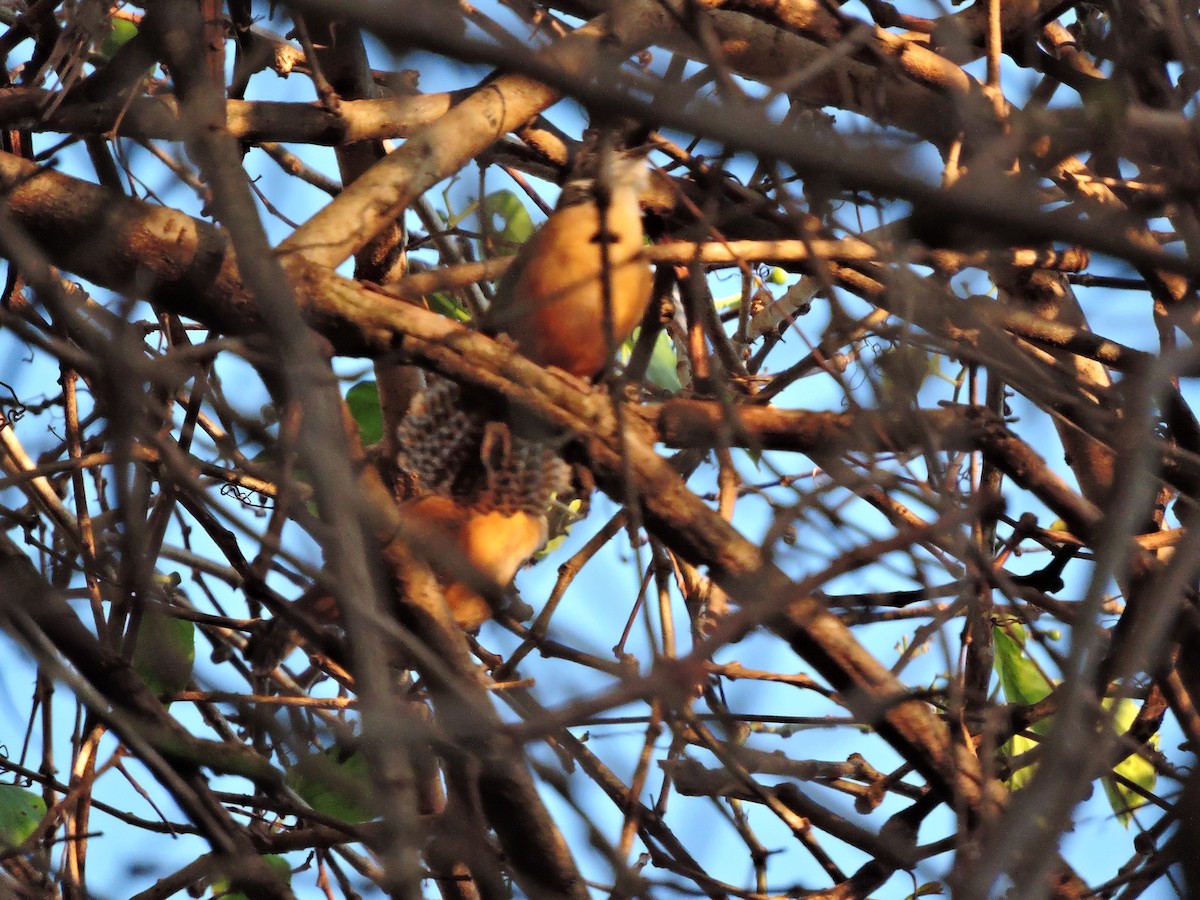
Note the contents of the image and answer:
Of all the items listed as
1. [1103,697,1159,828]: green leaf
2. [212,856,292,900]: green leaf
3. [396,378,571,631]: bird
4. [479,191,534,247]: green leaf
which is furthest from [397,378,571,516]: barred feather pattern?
[1103,697,1159,828]: green leaf

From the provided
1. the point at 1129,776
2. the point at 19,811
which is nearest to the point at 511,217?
the point at 19,811

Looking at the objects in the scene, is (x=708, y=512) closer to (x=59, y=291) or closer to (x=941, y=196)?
(x=59, y=291)

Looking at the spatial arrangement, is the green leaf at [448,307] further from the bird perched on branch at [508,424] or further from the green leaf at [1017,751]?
the green leaf at [1017,751]

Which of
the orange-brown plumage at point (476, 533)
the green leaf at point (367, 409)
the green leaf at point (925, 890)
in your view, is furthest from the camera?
the green leaf at point (367, 409)

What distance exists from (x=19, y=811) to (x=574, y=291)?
153 cm

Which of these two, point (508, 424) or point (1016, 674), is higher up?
point (508, 424)

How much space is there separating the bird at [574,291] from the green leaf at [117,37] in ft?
3.48

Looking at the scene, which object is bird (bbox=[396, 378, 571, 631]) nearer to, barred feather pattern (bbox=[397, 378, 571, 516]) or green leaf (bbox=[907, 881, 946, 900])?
barred feather pattern (bbox=[397, 378, 571, 516])

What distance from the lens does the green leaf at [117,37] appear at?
103 inches

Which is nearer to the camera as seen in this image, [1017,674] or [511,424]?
[511,424]

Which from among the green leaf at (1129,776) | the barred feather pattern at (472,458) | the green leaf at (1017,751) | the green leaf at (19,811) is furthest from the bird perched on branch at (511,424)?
the green leaf at (1129,776)

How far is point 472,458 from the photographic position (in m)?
2.20

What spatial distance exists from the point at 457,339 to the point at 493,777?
627 mm

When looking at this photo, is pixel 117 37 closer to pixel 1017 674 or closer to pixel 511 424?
pixel 511 424
